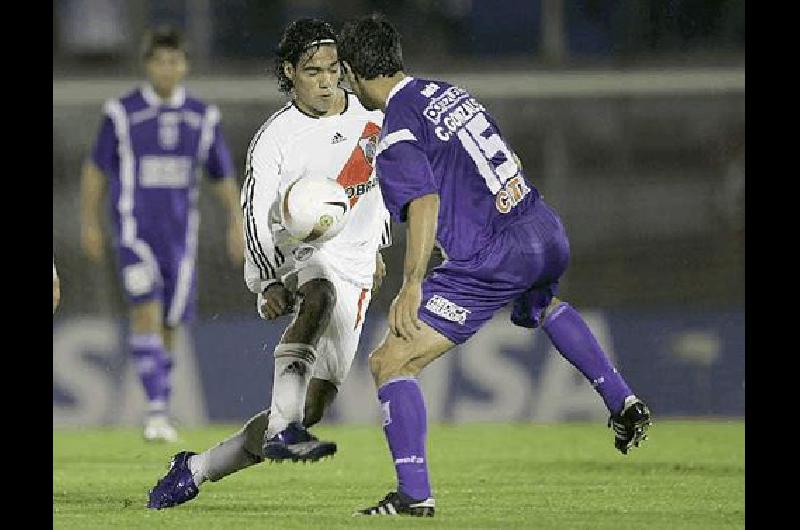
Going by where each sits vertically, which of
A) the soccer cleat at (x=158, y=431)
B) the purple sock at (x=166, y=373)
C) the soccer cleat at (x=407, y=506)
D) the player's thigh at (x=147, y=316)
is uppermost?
the soccer cleat at (x=407, y=506)

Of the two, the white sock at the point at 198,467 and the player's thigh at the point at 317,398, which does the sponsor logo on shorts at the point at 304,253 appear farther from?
the white sock at the point at 198,467

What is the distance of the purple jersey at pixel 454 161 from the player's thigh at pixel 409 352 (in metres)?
0.32

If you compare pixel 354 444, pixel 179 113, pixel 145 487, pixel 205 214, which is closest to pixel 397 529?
pixel 145 487

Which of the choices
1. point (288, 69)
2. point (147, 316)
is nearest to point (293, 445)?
point (288, 69)

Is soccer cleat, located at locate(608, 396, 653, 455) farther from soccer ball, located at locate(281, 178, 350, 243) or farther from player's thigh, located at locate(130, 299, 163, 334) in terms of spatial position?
player's thigh, located at locate(130, 299, 163, 334)

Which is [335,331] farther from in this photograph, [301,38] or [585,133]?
[585,133]

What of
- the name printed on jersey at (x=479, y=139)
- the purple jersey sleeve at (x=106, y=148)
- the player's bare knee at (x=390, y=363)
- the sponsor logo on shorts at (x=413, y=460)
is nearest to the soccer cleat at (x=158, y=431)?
the purple jersey sleeve at (x=106, y=148)

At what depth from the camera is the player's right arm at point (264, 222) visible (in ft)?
23.0

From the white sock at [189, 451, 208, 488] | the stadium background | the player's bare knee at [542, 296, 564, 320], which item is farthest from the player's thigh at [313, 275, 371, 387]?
the stadium background

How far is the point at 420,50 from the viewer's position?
40.8 feet

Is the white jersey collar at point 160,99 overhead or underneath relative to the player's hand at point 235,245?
overhead

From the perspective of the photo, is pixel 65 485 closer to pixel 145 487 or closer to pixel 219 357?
pixel 145 487

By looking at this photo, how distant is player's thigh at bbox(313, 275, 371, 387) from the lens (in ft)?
23.7

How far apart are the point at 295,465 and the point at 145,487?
1656mm
